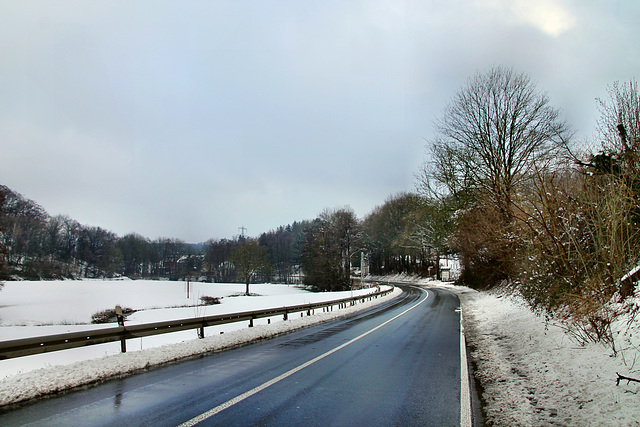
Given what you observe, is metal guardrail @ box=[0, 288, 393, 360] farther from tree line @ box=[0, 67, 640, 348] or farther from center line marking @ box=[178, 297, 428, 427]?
tree line @ box=[0, 67, 640, 348]

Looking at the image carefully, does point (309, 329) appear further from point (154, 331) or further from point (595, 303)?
point (595, 303)

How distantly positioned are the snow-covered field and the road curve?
2.17 ft

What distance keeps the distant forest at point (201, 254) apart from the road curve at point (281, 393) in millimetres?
30260

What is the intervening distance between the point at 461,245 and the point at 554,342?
2199 cm

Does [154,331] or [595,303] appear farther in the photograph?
[154,331]

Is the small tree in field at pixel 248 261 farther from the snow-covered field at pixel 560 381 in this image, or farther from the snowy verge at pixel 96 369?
the snow-covered field at pixel 560 381

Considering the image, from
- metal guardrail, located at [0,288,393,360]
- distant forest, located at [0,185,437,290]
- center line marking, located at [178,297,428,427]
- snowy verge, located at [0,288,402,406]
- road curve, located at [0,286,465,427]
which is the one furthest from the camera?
distant forest, located at [0,185,437,290]

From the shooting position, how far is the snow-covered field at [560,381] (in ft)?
15.0

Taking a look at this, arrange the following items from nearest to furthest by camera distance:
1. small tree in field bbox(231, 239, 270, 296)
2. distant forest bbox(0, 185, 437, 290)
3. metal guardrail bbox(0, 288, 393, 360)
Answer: metal guardrail bbox(0, 288, 393, 360), distant forest bbox(0, 185, 437, 290), small tree in field bbox(231, 239, 270, 296)

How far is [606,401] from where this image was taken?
470cm

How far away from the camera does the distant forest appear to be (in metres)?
66.6

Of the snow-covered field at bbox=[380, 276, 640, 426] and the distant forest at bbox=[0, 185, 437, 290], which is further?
the distant forest at bbox=[0, 185, 437, 290]

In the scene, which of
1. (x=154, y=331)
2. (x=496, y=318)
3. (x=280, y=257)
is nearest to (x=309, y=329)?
(x=154, y=331)

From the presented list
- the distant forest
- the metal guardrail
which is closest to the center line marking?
the metal guardrail
